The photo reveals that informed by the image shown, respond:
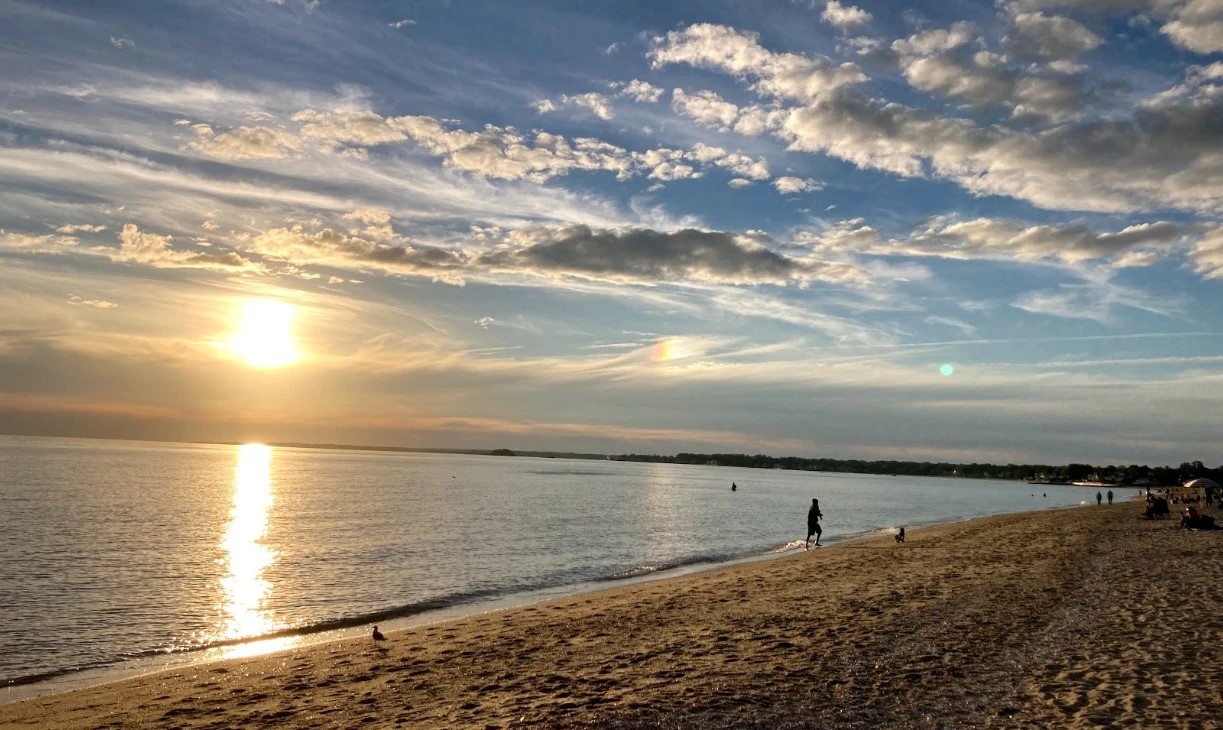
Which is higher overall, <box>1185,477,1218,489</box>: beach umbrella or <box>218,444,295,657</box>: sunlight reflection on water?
<box>1185,477,1218,489</box>: beach umbrella

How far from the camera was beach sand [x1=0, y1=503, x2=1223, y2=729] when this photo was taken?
34.0ft

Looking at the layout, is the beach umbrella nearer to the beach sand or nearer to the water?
the water

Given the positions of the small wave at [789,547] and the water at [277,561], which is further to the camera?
the small wave at [789,547]

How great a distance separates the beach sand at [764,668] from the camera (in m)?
10.4

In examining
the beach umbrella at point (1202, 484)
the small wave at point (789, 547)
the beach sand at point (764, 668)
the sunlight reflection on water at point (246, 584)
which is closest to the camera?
the beach sand at point (764, 668)

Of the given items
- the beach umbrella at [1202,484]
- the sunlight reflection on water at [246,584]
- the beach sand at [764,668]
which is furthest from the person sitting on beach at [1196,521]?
the sunlight reflection on water at [246,584]

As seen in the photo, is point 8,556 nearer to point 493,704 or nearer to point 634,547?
point 634,547

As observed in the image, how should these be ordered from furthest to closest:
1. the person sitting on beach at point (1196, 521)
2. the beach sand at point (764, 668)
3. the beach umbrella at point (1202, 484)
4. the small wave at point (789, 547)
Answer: the beach umbrella at point (1202, 484) → the small wave at point (789, 547) → the person sitting on beach at point (1196, 521) → the beach sand at point (764, 668)

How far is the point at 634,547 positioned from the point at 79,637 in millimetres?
27618

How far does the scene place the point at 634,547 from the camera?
42.5 metres

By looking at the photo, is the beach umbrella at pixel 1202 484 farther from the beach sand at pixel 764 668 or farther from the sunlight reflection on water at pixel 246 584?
the sunlight reflection on water at pixel 246 584

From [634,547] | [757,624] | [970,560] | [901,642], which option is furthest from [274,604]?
[970,560]

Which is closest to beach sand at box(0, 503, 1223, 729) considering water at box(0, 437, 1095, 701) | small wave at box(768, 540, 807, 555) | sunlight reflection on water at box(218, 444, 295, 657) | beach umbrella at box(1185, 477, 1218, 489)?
sunlight reflection on water at box(218, 444, 295, 657)

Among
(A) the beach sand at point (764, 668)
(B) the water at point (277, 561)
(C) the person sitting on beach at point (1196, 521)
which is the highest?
(C) the person sitting on beach at point (1196, 521)
